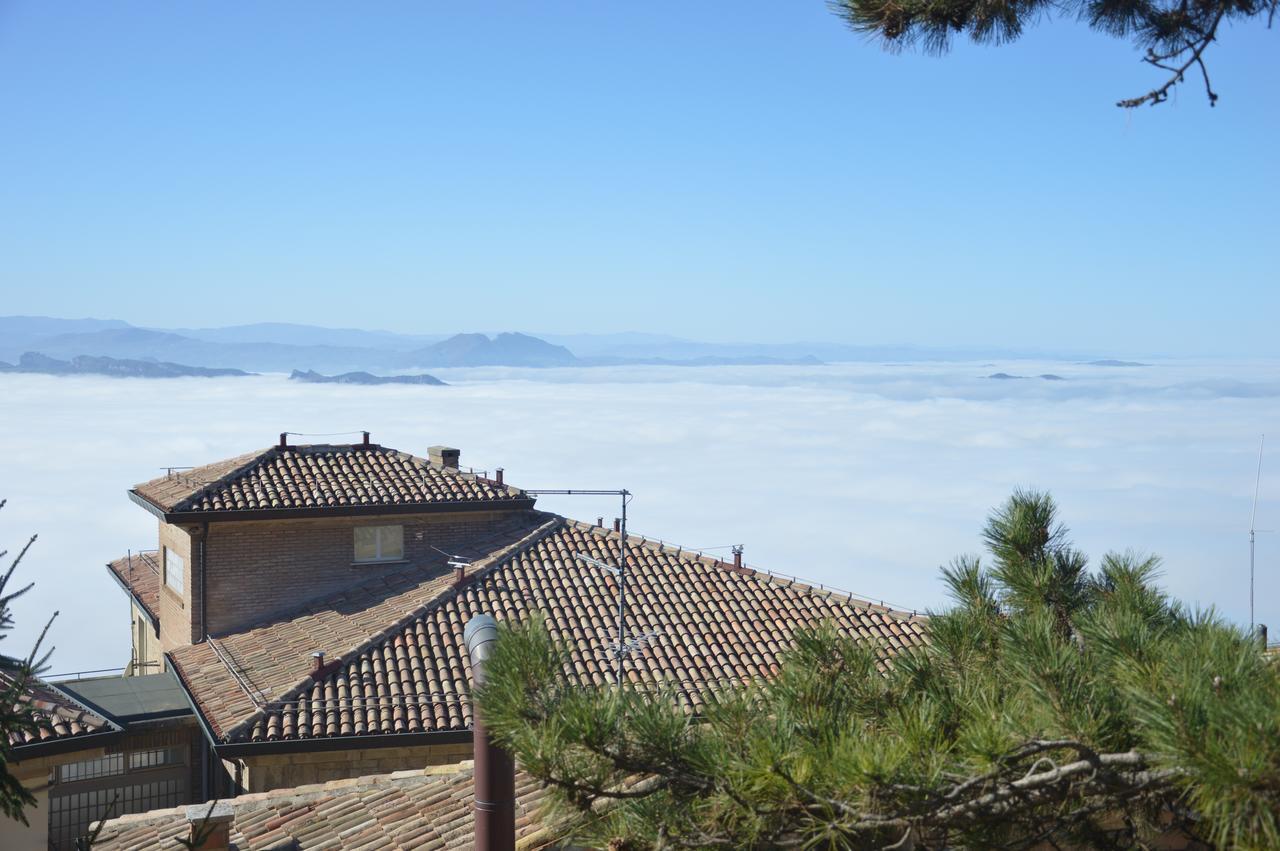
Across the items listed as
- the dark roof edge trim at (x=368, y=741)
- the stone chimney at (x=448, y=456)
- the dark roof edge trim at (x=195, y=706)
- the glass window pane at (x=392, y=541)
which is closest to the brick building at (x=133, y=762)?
the dark roof edge trim at (x=195, y=706)

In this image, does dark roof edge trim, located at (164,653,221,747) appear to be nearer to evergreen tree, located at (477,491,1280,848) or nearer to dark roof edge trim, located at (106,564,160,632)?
dark roof edge trim, located at (106,564,160,632)

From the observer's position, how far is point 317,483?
2350cm

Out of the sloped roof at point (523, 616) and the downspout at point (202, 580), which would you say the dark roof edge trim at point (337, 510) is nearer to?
the downspout at point (202, 580)

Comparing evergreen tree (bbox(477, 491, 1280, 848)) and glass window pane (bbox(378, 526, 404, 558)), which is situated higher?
evergreen tree (bbox(477, 491, 1280, 848))

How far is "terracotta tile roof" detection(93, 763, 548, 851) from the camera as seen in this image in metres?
11.1

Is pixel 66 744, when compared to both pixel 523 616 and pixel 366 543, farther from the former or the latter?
pixel 366 543

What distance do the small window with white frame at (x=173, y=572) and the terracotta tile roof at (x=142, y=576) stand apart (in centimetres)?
177

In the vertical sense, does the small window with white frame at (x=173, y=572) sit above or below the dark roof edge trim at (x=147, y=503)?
below

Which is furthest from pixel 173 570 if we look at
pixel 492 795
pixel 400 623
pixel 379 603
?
pixel 492 795

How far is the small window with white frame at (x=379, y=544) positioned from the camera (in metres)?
23.3

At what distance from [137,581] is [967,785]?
29.6 m

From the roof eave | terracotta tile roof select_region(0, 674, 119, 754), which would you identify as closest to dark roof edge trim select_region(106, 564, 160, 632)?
the roof eave

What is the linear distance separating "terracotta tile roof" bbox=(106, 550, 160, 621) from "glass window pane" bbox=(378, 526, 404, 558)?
614 cm

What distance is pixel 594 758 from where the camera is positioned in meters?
3.98
